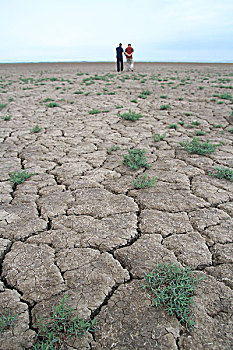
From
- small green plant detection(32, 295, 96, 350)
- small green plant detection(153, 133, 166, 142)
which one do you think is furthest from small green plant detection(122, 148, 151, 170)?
small green plant detection(32, 295, 96, 350)

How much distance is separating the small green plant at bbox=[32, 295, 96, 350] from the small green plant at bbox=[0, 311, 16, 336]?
173 millimetres

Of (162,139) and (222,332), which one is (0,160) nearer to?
(162,139)

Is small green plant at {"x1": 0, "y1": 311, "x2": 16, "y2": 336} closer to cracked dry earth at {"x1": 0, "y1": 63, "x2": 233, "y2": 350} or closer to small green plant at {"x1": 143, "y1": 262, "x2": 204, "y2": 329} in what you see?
cracked dry earth at {"x1": 0, "y1": 63, "x2": 233, "y2": 350}

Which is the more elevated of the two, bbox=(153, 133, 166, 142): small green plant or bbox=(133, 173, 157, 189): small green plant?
bbox=(153, 133, 166, 142): small green plant

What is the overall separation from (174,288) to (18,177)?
8.02 feet

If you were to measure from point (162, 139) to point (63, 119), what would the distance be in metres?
2.68

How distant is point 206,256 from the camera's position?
2.04 m

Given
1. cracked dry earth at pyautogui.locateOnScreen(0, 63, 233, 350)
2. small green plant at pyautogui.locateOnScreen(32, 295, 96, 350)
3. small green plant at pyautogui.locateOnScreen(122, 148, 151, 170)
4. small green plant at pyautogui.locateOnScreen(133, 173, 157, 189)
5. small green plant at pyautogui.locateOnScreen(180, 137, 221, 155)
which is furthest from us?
A: small green plant at pyautogui.locateOnScreen(180, 137, 221, 155)

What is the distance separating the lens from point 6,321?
154cm

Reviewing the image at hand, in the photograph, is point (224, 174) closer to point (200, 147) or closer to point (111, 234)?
point (200, 147)

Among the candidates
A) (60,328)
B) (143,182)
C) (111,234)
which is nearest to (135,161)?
(143,182)

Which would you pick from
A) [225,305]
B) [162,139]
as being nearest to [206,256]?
[225,305]

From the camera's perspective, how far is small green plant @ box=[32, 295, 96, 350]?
4.69ft

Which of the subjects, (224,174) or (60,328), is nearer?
(60,328)
